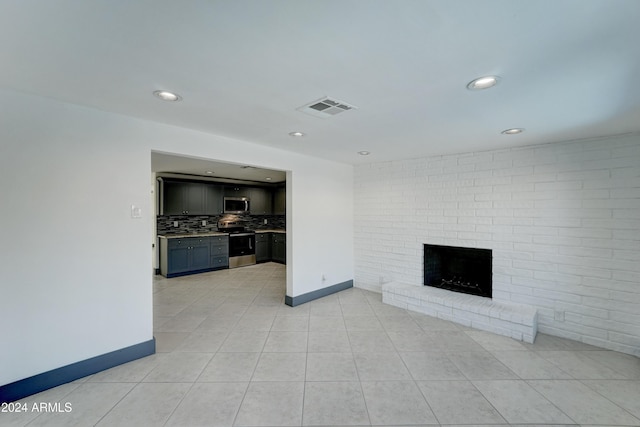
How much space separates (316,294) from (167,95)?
356 cm

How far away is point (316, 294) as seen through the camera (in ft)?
14.8

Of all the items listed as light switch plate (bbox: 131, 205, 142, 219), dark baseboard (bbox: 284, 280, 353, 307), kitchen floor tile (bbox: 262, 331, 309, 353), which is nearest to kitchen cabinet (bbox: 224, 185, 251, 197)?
dark baseboard (bbox: 284, 280, 353, 307)

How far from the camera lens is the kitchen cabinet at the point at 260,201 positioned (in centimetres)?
784

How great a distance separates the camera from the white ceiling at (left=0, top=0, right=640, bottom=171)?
1202 millimetres

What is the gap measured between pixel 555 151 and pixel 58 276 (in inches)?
214

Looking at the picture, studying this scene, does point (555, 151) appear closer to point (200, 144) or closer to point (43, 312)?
point (200, 144)

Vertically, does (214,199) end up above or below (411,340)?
above

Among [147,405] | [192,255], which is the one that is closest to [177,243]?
[192,255]

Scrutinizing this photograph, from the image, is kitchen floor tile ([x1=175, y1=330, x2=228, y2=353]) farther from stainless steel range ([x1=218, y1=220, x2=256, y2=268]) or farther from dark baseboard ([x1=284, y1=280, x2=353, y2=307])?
stainless steel range ([x1=218, y1=220, x2=256, y2=268])

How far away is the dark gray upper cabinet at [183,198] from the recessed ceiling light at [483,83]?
634 centimetres

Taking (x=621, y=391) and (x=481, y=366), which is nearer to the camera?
(x=621, y=391)

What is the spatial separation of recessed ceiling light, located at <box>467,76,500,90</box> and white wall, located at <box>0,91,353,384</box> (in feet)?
8.78

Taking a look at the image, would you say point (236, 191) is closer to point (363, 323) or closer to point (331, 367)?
point (363, 323)

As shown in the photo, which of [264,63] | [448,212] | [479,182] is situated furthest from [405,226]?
[264,63]
